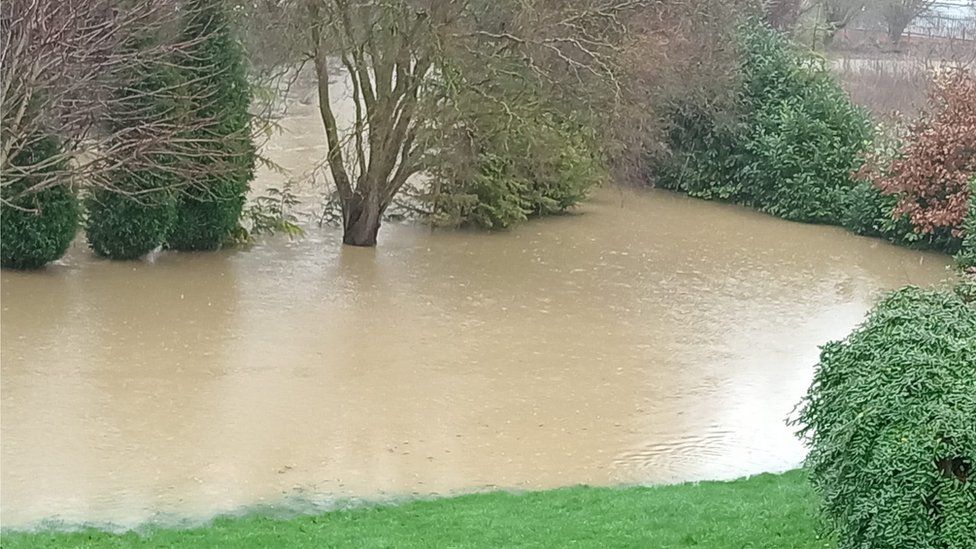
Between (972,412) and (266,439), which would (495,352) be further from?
(972,412)

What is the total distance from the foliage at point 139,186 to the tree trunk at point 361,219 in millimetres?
2937

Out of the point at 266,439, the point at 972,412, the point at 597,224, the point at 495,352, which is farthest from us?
the point at 597,224

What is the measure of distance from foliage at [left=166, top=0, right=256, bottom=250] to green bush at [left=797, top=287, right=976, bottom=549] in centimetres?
1139

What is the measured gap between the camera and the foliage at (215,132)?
1516 centimetres

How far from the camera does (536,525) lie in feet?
21.7

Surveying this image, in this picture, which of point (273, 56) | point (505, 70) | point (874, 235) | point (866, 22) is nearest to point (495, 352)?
point (505, 70)

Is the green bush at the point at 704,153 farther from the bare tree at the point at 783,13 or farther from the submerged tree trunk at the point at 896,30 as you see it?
the submerged tree trunk at the point at 896,30

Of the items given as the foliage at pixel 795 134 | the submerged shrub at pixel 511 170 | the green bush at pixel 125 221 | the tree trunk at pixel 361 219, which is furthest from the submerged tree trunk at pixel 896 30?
the green bush at pixel 125 221

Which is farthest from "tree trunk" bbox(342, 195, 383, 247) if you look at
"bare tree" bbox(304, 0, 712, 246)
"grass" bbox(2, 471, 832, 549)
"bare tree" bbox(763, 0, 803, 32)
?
"bare tree" bbox(763, 0, 803, 32)

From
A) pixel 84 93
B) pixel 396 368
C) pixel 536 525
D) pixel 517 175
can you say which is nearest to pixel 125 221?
pixel 84 93

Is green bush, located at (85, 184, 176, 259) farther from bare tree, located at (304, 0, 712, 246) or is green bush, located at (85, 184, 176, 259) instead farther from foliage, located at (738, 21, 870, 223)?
foliage, located at (738, 21, 870, 223)

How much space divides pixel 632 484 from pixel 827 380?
3367 mm

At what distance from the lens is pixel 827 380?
17.3ft

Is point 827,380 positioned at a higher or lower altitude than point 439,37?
lower
